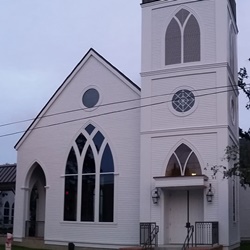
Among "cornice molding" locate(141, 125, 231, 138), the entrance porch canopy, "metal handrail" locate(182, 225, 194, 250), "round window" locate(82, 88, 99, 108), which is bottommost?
"metal handrail" locate(182, 225, 194, 250)

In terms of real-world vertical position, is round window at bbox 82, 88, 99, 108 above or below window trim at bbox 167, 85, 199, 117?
above

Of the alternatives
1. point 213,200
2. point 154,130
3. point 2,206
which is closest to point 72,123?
point 154,130

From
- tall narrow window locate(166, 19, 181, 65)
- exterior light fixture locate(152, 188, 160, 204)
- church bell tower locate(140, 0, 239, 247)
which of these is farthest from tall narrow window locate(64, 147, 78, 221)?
tall narrow window locate(166, 19, 181, 65)

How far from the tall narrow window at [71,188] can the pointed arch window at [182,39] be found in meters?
7.42

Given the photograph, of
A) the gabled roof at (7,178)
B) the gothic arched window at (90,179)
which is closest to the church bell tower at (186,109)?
the gothic arched window at (90,179)

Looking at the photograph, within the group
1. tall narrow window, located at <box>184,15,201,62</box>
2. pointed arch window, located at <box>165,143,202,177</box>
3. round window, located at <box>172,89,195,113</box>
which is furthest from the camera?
tall narrow window, located at <box>184,15,201,62</box>

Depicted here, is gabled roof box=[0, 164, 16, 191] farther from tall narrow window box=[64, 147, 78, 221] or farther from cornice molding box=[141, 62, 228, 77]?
cornice molding box=[141, 62, 228, 77]

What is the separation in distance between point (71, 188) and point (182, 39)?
9.59 meters

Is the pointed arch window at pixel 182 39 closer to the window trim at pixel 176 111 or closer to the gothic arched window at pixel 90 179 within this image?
the window trim at pixel 176 111

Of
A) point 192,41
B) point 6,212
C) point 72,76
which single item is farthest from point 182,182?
point 6,212

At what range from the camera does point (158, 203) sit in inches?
993

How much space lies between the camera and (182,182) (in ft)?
79.8

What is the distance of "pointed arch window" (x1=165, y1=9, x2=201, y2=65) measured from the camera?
1030 inches

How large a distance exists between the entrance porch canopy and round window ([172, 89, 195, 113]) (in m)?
3.24
